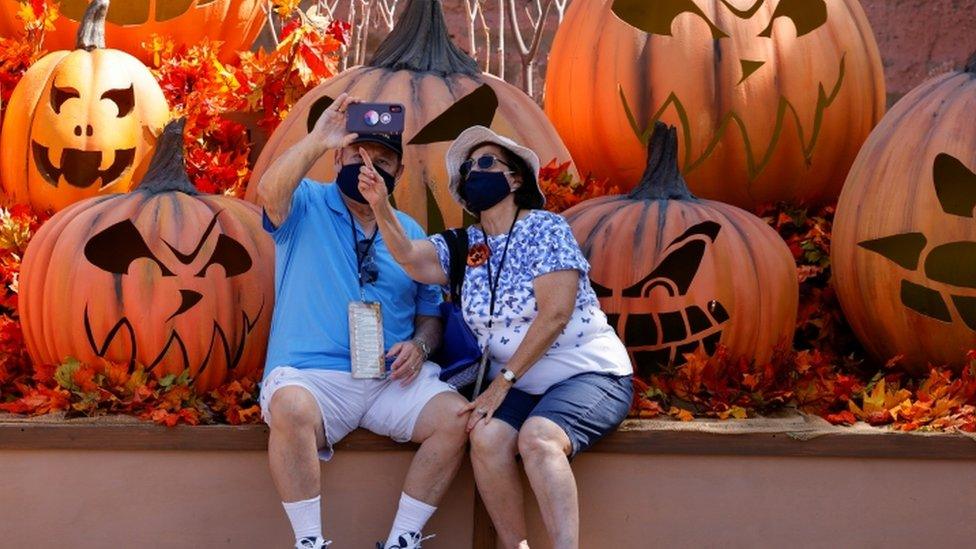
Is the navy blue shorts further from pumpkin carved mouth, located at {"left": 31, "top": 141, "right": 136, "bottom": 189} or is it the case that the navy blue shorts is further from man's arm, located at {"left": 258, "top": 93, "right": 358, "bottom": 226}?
pumpkin carved mouth, located at {"left": 31, "top": 141, "right": 136, "bottom": 189}

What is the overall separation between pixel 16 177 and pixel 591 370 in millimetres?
2588

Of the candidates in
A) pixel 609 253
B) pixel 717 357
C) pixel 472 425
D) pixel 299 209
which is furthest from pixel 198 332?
pixel 717 357

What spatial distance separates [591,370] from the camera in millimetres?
4824

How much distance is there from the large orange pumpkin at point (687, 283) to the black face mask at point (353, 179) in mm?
834

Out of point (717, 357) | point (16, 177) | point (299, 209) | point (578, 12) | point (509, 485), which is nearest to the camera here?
point (509, 485)

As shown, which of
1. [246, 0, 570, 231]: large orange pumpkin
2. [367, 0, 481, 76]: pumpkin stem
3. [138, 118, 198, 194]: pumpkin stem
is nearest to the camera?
[138, 118, 198, 194]: pumpkin stem

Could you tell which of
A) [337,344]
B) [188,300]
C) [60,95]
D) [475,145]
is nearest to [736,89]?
[475,145]

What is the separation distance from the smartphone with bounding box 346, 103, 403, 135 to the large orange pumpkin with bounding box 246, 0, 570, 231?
95 cm

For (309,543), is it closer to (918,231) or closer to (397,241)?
(397,241)

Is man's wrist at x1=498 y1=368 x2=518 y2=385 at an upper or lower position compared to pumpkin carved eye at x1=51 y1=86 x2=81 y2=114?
lower

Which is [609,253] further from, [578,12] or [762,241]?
[578,12]

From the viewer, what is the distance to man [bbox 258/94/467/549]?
15.2ft

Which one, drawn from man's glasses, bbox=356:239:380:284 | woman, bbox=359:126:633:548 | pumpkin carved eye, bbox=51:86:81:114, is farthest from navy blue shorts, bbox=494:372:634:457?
pumpkin carved eye, bbox=51:86:81:114

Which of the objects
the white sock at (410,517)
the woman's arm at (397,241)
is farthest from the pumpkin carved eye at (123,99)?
the white sock at (410,517)
